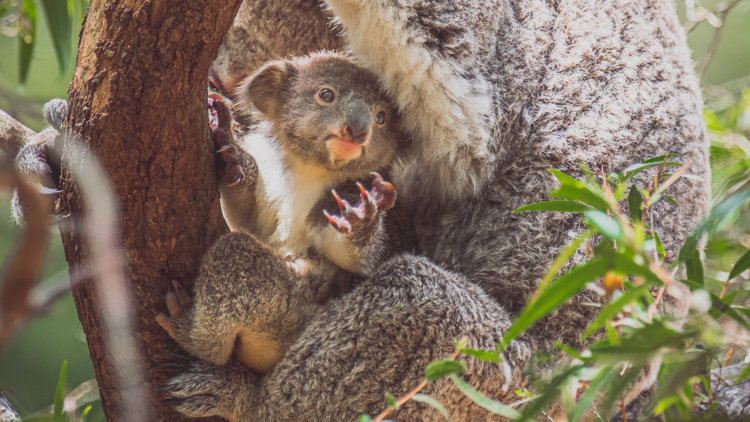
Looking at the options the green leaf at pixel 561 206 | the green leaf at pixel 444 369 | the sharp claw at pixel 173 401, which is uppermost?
the green leaf at pixel 561 206

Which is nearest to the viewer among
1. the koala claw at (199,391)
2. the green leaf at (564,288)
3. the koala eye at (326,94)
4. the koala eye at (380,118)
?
the green leaf at (564,288)

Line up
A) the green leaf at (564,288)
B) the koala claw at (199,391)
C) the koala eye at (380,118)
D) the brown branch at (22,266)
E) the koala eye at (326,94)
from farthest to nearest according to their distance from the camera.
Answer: the koala eye at (380,118) → the koala eye at (326,94) → the koala claw at (199,391) → the green leaf at (564,288) → the brown branch at (22,266)

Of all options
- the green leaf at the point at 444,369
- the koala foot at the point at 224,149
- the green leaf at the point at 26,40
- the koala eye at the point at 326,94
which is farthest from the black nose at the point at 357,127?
the green leaf at the point at 26,40

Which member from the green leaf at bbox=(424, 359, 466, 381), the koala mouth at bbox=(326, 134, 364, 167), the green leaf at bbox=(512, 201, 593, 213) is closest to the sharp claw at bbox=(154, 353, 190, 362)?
the koala mouth at bbox=(326, 134, 364, 167)

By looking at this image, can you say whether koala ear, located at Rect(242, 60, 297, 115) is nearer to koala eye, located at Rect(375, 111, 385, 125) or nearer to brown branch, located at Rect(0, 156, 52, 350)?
koala eye, located at Rect(375, 111, 385, 125)

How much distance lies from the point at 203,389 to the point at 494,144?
4.72ft

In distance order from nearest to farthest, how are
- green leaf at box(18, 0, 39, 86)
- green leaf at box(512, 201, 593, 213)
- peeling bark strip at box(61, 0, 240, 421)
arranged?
green leaf at box(512, 201, 593, 213)
peeling bark strip at box(61, 0, 240, 421)
green leaf at box(18, 0, 39, 86)

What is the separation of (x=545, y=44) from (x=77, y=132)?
1811 mm

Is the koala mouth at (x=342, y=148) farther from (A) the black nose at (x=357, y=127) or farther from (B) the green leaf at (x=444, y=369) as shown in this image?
(B) the green leaf at (x=444, y=369)

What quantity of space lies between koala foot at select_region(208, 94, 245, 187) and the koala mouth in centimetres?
35

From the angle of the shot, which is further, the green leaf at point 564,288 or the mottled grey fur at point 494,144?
the mottled grey fur at point 494,144

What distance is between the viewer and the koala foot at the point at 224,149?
2133mm

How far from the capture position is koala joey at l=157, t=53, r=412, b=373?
81.5 inches

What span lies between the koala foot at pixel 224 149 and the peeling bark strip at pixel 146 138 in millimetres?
88
